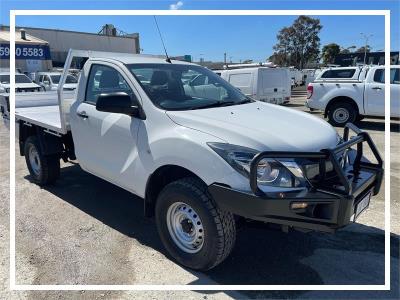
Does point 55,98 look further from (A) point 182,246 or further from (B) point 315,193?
(B) point 315,193

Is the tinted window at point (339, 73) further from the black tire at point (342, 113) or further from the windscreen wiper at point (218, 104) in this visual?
the windscreen wiper at point (218, 104)

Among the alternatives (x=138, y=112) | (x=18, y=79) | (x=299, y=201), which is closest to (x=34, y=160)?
(x=138, y=112)

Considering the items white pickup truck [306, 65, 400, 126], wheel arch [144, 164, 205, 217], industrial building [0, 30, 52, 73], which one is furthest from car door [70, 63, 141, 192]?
industrial building [0, 30, 52, 73]

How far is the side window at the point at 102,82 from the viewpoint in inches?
167

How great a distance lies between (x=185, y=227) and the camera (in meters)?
3.41

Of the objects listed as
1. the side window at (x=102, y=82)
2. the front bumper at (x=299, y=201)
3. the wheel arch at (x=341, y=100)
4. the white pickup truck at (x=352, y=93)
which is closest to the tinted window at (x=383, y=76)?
the white pickup truck at (x=352, y=93)

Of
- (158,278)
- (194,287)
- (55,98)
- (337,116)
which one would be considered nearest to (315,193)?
(194,287)

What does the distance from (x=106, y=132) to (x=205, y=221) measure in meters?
1.59

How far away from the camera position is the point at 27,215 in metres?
Result: 4.70

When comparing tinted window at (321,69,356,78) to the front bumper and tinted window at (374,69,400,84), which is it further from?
the front bumper

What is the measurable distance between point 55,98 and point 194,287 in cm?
509

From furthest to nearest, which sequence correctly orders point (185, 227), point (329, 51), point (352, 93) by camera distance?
point (329, 51)
point (352, 93)
point (185, 227)

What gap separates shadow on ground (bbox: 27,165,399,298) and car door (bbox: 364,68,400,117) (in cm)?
730

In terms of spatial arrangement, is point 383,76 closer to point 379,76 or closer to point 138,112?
point 379,76
